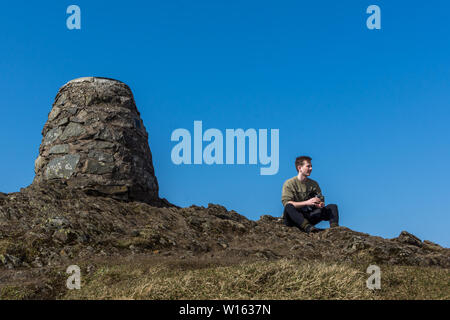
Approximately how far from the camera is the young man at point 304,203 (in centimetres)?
1385

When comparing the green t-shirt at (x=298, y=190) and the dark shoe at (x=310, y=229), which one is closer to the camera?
the dark shoe at (x=310, y=229)

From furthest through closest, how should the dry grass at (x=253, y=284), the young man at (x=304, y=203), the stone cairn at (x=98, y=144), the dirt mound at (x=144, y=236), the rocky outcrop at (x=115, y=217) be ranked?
the young man at (x=304, y=203) → the stone cairn at (x=98, y=144) → the rocky outcrop at (x=115, y=217) → the dirt mound at (x=144, y=236) → the dry grass at (x=253, y=284)

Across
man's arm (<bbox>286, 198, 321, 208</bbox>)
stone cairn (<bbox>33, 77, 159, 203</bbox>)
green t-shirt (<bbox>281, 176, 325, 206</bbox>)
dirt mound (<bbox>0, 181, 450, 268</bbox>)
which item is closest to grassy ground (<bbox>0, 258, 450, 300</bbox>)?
dirt mound (<bbox>0, 181, 450, 268</bbox>)

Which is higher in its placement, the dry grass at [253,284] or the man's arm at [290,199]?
the man's arm at [290,199]

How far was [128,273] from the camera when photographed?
24.8ft

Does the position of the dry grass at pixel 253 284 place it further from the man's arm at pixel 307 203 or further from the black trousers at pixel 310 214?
the black trousers at pixel 310 214

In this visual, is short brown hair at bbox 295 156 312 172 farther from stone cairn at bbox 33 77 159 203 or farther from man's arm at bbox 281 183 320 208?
stone cairn at bbox 33 77 159 203

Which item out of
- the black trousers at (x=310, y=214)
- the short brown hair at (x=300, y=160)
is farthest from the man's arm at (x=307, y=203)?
the short brown hair at (x=300, y=160)

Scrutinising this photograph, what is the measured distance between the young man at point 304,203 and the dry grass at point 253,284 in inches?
233

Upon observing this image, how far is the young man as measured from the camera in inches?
545
